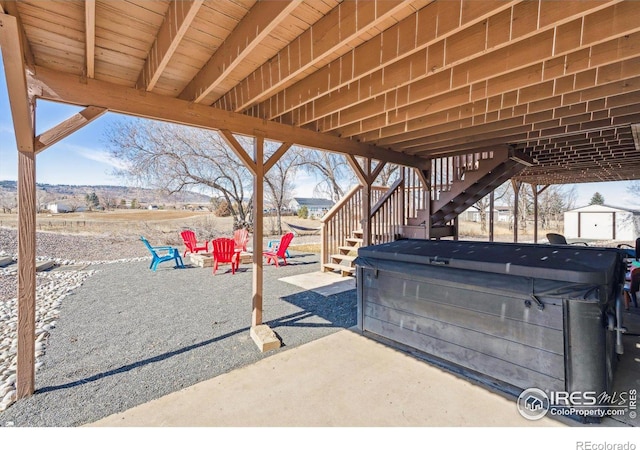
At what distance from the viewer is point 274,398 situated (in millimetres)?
2283

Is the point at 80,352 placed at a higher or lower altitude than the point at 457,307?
lower

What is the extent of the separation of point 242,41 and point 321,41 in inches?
21.9

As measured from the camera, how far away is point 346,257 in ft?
22.1

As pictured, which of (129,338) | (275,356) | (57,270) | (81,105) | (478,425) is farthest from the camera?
(57,270)

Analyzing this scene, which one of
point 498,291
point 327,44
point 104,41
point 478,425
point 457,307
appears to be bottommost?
point 478,425

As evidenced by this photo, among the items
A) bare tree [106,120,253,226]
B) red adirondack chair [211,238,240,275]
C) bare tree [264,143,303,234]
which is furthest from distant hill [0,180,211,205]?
red adirondack chair [211,238,240,275]

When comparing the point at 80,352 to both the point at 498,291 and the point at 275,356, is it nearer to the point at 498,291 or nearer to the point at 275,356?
the point at 275,356

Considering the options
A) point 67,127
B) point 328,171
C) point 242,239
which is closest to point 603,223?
point 328,171

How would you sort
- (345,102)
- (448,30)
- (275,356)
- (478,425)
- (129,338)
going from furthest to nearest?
(129,338), (345,102), (275,356), (478,425), (448,30)

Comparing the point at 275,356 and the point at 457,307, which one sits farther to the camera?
the point at 275,356

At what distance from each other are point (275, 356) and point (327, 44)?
2759mm

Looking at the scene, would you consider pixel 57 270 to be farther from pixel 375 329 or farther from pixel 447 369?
pixel 447 369

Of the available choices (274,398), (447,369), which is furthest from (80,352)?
(447,369)

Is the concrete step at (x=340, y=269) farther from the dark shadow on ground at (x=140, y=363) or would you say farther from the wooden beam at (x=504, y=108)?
the dark shadow on ground at (x=140, y=363)
